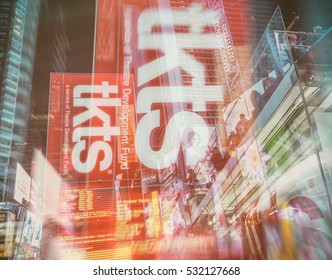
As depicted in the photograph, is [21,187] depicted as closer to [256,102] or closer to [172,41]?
[256,102]

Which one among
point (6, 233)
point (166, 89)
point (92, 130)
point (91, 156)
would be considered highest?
point (166, 89)

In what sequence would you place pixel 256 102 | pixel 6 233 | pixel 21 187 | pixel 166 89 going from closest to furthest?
Answer: pixel 256 102
pixel 6 233
pixel 21 187
pixel 166 89

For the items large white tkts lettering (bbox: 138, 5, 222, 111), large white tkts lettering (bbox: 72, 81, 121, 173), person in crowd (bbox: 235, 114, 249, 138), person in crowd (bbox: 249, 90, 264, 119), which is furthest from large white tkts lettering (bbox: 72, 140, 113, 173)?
person in crowd (bbox: 235, 114, 249, 138)

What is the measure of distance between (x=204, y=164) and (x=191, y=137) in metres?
1.46

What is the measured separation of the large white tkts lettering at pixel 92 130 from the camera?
5.29 metres

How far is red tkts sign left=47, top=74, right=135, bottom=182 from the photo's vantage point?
5332mm

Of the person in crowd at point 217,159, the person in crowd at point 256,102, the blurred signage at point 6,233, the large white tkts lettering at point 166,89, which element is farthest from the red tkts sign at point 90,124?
the blurred signage at point 6,233

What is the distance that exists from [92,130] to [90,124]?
0.47 feet

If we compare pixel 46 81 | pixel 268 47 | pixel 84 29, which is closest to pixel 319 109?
pixel 268 47

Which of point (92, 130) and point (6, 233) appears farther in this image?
point (6, 233)

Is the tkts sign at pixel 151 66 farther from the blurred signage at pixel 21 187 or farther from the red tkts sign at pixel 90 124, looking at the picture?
the blurred signage at pixel 21 187

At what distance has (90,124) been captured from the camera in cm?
544

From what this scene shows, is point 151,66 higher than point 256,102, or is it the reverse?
point 151,66

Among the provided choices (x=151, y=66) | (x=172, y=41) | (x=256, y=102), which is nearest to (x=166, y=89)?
(x=172, y=41)
